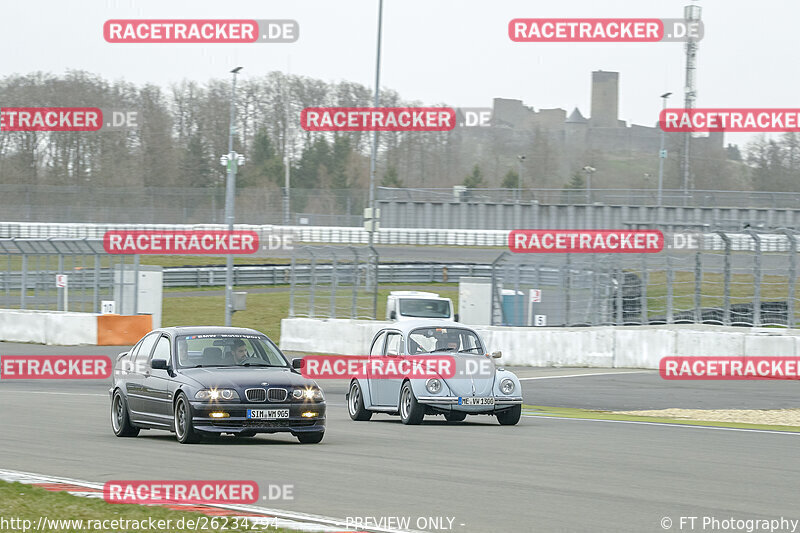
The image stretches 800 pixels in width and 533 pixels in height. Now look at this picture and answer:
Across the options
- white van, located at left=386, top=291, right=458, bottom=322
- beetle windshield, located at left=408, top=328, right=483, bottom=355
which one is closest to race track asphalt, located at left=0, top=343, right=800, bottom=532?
beetle windshield, located at left=408, top=328, right=483, bottom=355

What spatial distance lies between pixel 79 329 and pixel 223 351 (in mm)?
24101

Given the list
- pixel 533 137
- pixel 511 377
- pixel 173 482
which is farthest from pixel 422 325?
pixel 533 137

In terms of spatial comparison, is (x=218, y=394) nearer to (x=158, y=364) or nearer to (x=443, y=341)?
(x=158, y=364)

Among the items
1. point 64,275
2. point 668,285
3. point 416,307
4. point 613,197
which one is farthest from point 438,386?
point 613,197

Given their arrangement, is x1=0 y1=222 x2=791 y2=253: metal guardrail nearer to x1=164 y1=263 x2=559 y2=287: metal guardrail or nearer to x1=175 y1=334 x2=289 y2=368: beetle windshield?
x1=164 y1=263 x2=559 y2=287: metal guardrail

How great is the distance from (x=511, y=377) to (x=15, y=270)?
26830 millimetres

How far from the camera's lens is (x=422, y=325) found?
16.6 m

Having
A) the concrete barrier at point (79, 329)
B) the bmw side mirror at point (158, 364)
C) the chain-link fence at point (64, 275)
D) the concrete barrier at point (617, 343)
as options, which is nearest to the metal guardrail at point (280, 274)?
the chain-link fence at point (64, 275)

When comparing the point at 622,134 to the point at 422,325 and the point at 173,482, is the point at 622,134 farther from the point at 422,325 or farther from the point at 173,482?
the point at 173,482

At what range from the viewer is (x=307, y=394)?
12469 millimetres

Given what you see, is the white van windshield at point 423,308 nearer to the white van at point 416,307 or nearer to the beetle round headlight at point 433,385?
the white van at point 416,307

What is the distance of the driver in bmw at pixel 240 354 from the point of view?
1324 cm

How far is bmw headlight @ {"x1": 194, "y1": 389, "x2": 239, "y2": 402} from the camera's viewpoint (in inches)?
483

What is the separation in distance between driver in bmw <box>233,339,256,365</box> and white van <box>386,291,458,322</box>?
68.2ft
